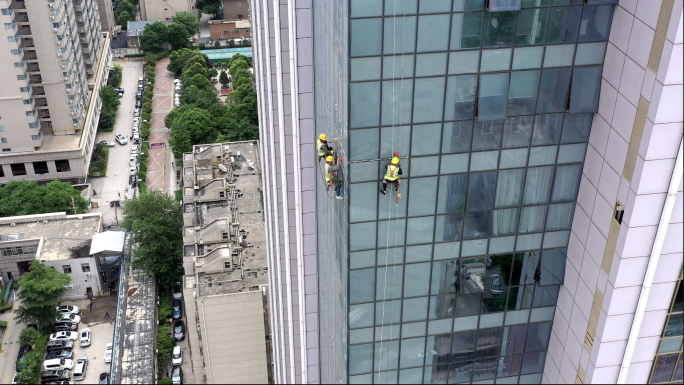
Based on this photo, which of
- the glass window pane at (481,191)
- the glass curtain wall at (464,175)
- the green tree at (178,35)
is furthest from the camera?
the green tree at (178,35)

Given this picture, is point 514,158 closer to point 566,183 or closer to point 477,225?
point 566,183

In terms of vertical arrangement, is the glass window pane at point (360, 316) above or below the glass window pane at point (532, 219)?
below

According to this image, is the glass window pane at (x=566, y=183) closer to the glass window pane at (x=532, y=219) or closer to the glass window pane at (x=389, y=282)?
the glass window pane at (x=532, y=219)

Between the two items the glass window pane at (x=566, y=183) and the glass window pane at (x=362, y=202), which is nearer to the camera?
the glass window pane at (x=362, y=202)

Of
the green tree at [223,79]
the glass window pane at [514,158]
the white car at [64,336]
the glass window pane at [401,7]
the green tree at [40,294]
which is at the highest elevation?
the glass window pane at [401,7]

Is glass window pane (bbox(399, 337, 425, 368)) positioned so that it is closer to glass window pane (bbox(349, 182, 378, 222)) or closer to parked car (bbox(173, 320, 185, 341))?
glass window pane (bbox(349, 182, 378, 222))

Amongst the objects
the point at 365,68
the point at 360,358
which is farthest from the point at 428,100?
the point at 360,358

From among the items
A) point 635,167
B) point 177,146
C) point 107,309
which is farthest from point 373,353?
point 177,146

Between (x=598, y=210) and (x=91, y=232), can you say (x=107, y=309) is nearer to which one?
(x=91, y=232)

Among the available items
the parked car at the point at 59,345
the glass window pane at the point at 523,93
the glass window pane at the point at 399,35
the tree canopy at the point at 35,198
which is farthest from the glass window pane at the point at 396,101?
the tree canopy at the point at 35,198
